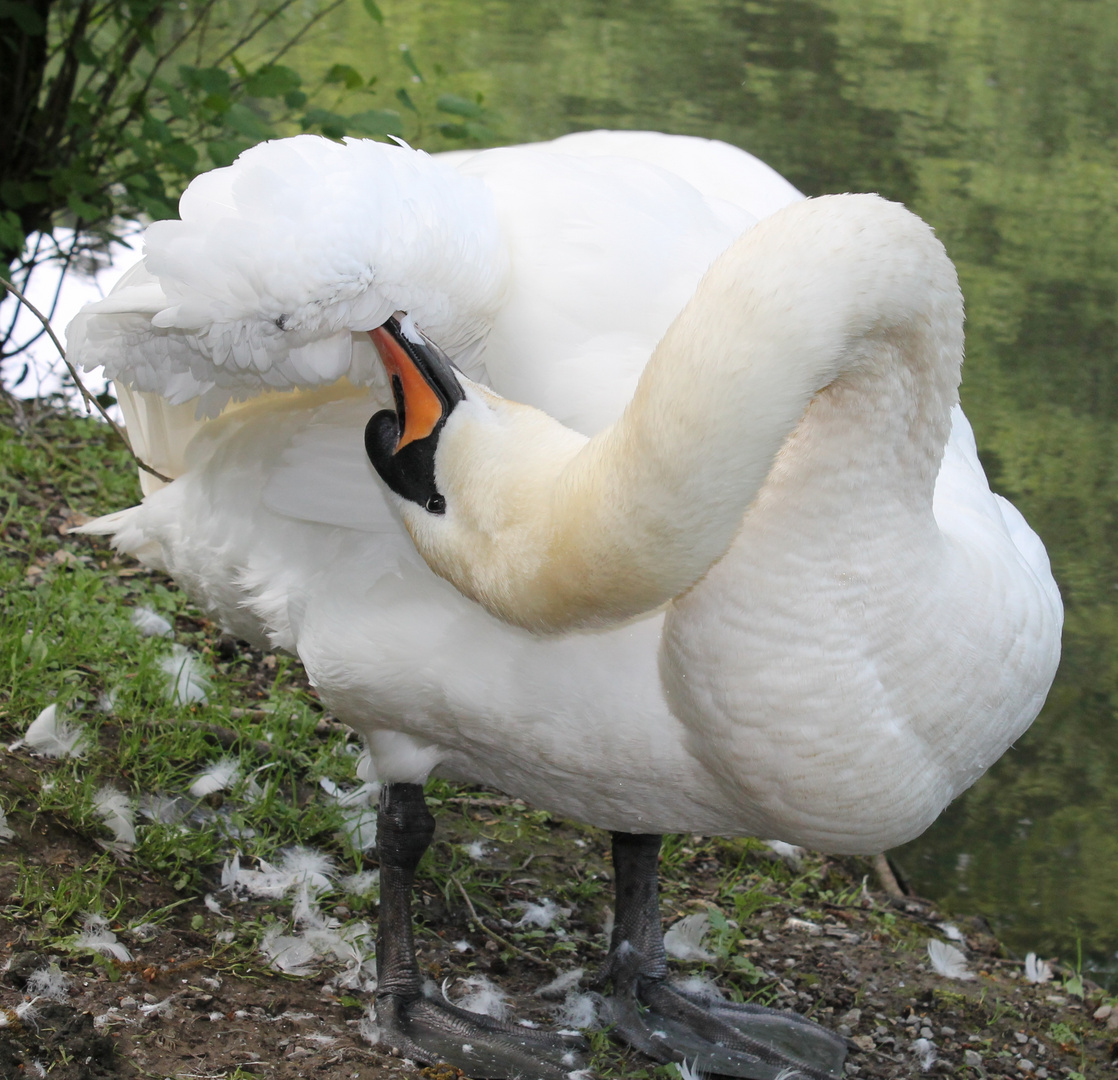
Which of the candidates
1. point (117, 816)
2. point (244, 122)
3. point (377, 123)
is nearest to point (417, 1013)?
point (117, 816)

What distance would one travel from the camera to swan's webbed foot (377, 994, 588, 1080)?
3.02m

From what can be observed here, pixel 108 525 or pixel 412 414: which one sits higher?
pixel 412 414

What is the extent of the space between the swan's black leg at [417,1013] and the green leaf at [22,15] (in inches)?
113

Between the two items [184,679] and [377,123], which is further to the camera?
[377,123]

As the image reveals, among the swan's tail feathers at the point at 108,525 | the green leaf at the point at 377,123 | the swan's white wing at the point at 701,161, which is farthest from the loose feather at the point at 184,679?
the green leaf at the point at 377,123

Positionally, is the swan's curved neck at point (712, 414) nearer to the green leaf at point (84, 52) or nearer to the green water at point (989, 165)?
the green water at point (989, 165)

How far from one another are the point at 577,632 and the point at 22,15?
3293mm

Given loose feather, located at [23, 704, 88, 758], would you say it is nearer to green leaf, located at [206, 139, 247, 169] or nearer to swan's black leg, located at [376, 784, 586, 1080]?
swan's black leg, located at [376, 784, 586, 1080]

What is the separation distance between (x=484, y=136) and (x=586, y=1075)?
2.92m

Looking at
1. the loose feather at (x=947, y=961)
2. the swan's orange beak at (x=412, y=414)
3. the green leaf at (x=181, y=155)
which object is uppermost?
the green leaf at (x=181, y=155)

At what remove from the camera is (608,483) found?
2.06m

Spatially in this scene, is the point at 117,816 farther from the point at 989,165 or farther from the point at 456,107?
the point at 989,165

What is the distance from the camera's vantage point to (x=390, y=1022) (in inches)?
121

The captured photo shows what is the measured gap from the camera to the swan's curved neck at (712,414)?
1996mm
